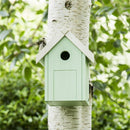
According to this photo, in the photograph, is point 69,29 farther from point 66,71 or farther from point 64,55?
point 66,71

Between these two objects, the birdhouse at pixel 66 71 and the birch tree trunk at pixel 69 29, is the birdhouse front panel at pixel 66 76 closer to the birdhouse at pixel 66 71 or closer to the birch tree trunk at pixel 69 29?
the birdhouse at pixel 66 71

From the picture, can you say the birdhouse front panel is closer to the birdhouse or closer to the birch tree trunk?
the birdhouse

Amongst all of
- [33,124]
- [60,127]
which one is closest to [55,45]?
[60,127]

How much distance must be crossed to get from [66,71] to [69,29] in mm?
242

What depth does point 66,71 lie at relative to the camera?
131cm

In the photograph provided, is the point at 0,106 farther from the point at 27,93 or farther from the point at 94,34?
Answer: the point at 94,34

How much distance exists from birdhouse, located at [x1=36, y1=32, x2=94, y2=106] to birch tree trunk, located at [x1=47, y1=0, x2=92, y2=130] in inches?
3.2

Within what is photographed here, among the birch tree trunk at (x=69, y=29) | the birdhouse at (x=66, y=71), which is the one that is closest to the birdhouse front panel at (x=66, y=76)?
the birdhouse at (x=66, y=71)

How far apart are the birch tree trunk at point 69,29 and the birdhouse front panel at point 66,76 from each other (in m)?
0.10

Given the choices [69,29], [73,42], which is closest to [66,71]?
[73,42]

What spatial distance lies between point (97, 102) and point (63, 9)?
6.80 ft

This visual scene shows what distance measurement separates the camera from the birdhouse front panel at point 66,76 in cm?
127

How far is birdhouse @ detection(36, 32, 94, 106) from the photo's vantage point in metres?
1.28

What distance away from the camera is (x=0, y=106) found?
133 inches
